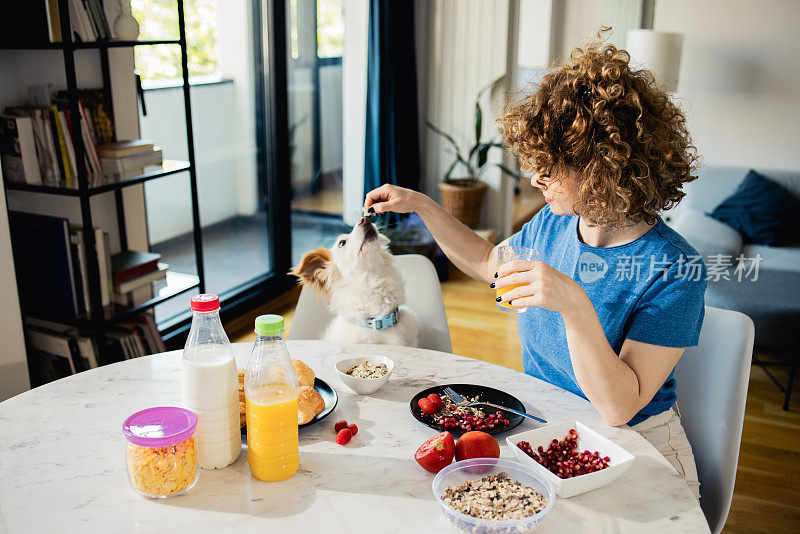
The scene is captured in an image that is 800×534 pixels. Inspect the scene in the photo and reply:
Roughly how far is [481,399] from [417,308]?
2.14ft

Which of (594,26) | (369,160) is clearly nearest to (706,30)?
(594,26)

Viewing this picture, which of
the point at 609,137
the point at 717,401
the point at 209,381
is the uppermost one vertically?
the point at 609,137

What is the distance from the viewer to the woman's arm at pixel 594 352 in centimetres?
115

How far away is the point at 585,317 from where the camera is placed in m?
1.18

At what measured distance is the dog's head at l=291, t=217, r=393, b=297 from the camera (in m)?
1.80

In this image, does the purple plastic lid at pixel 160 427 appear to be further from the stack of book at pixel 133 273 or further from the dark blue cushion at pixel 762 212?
the dark blue cushion at pixel 762 212

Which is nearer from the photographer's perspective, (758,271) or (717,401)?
(717,401)

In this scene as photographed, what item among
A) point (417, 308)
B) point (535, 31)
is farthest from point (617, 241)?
point (535, 31)

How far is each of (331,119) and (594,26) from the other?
303 cm

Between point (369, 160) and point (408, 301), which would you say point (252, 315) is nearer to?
point (369, 160)

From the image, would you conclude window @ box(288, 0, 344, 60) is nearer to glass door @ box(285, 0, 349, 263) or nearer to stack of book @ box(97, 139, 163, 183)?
glass door @ box(285, 0, 349, 263)

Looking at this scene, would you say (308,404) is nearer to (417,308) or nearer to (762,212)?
(417,308)

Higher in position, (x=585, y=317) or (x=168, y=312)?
(x=585, y=317)

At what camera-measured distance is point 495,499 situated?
0.99 metres
